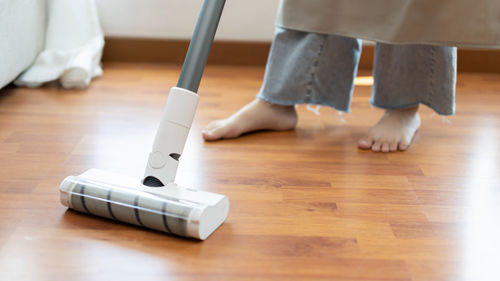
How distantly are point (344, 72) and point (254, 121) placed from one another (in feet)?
0.78

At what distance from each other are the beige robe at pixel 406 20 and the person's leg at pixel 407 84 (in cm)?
11

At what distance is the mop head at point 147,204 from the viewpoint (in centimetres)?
78

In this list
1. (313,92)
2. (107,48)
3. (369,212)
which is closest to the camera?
(369,212)

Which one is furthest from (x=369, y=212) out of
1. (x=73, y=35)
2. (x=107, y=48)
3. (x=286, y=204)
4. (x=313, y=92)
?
(x=107, y=48)

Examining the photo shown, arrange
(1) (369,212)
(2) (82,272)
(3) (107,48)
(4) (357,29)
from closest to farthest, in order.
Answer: (2) (82,272) < (1) (369,212) < (4) (357,29) < (3) (107,48)

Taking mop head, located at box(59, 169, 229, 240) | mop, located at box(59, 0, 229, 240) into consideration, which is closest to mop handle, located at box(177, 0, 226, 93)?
mop, located at box(59, 0, 229, 240)

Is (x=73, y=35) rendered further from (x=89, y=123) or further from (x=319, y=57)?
(x=319, y=57)

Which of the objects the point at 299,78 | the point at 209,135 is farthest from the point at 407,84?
the point at 209,135

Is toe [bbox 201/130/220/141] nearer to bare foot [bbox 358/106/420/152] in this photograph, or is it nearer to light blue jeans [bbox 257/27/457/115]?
light blue jeans [bbox 257/27/457/115]

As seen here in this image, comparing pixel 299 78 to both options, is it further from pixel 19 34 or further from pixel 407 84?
pixel 19 34

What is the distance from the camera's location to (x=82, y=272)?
0.73 m

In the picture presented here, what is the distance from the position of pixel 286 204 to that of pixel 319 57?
0.41 meters

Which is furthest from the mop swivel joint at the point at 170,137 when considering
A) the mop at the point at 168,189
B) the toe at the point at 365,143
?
the toe at the point at 365,143

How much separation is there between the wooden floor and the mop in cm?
3
